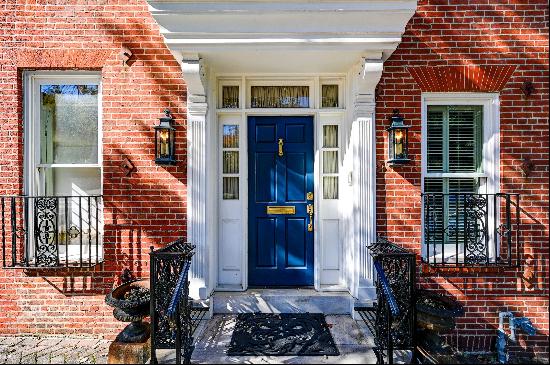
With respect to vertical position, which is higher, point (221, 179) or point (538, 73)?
point (538, 73)

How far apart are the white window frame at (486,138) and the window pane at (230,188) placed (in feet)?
7.53

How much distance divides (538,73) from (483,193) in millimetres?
1530

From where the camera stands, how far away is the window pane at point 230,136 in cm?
457

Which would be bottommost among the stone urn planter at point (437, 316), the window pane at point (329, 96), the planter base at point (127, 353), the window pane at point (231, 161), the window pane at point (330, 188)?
the planter base at point (127, 353)

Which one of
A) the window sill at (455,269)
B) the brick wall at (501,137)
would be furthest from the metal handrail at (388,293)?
the window sill at (455,269)

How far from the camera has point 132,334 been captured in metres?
3.55

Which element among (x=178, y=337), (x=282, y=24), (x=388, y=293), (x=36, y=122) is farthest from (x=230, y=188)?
(x=36, y=122)

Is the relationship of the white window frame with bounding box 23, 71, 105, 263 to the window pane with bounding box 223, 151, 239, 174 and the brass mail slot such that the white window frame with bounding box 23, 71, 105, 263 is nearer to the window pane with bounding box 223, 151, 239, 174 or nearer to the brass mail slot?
the window pane with bounding box 223, 151, 239, 174

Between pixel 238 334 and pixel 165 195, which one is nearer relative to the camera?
pixel 238 334

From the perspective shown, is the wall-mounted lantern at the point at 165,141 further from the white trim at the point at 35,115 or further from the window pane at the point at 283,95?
the window pane at the point at 283,95

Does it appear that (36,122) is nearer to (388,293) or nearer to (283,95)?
(283,95)

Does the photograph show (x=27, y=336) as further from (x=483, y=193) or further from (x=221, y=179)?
(x=483, y=193)

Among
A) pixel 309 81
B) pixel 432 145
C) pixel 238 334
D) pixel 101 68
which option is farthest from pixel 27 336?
pixel 432 145

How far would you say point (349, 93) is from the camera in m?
4.40
